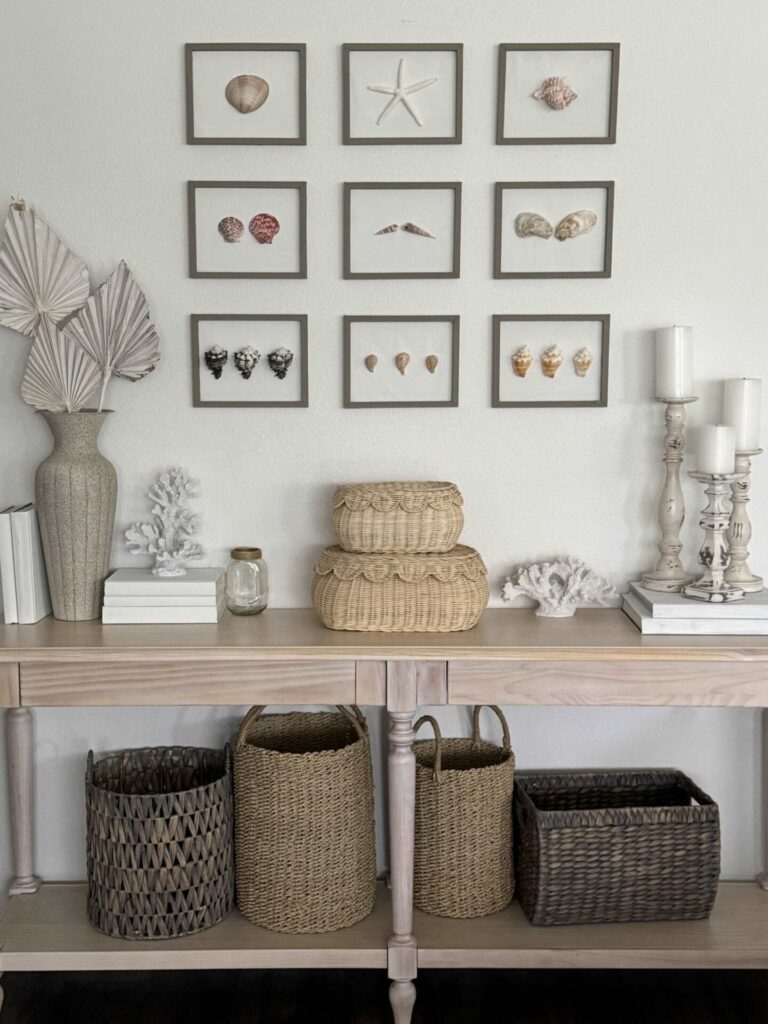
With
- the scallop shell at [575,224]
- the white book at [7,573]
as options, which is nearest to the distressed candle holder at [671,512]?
the scallop shell at [575,224]

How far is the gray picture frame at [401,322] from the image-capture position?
2305 millimetres

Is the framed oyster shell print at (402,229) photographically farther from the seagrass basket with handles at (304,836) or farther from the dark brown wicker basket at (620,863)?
the dark brown wicker basket at (620,863)

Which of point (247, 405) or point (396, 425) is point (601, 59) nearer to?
point (396, 425)

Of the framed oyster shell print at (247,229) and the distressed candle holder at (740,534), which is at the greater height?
the framed oyster shell print at (247,229)

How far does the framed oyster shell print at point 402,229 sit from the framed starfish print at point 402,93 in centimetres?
10

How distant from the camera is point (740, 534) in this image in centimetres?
225

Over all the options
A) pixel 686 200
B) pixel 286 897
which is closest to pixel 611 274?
pixel 686 200

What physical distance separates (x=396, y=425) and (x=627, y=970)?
1.31 meters

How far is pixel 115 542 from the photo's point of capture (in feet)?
7.80

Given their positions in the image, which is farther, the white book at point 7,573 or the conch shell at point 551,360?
the conch shell at point 551,360

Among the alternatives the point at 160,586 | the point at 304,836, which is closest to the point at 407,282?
the point at 160,586

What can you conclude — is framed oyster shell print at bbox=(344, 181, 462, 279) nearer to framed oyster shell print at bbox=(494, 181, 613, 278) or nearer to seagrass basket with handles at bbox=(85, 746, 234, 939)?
framed oyster shell print at bbox=(494, 181, 613, 278)

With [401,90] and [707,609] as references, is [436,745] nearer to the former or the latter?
[707,609]

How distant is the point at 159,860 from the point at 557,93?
1771mm
